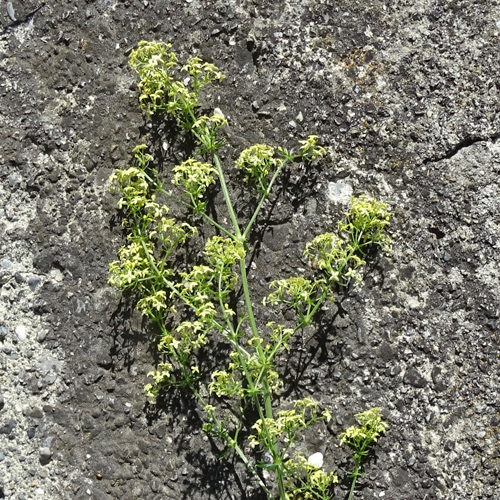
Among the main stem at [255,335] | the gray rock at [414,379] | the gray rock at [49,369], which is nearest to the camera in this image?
the main stem at [255,335]

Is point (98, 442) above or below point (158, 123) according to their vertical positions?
below

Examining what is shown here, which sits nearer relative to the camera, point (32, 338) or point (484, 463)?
point (484, 463)

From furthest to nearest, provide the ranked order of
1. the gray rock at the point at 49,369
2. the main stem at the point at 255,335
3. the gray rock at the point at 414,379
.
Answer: the gray rock at the point at 49,369, the gray rock at the point at 414,379, the main stem at the point at 255,335

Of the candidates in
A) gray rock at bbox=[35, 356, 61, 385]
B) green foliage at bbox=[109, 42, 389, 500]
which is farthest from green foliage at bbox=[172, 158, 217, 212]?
gray rock at bbox=[35, 356, 61, 385]

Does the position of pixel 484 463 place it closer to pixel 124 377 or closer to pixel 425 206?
pixel 425 206

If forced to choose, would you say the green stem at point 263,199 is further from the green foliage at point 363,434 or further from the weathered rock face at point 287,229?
the green foliage at point 363,434

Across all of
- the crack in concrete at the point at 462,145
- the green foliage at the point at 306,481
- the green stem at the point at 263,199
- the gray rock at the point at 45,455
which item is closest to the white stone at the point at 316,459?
the green foliage at the point at 306,481

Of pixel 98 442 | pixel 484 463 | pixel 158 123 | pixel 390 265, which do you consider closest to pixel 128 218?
pixel 158 123
